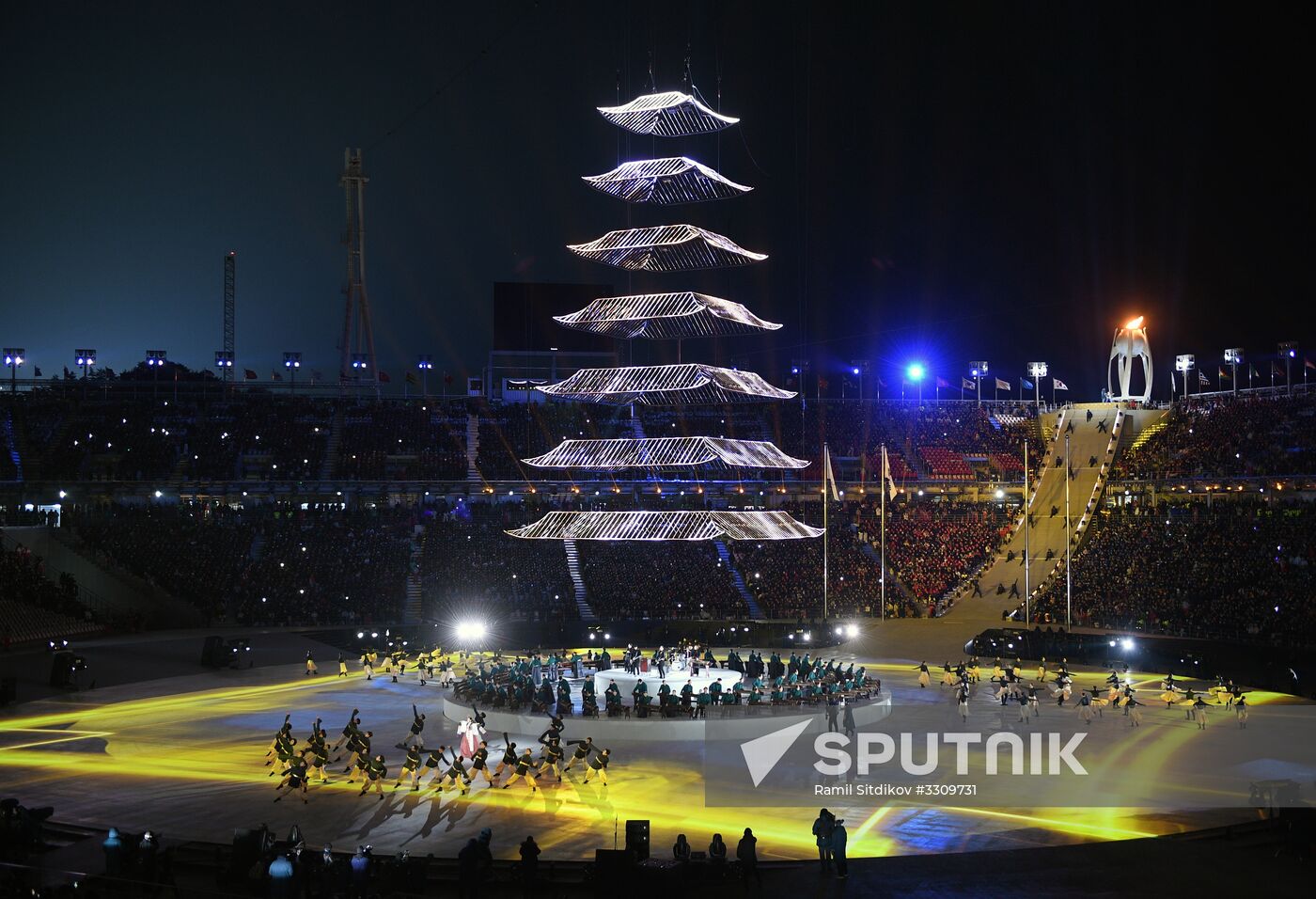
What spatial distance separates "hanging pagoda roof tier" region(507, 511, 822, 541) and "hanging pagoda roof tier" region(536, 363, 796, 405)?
13.2 ft

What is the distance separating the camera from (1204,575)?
52719 millimetres

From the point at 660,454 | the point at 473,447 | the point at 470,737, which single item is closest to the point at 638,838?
the point at 470,737

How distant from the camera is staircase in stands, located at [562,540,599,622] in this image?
58562 millimetres

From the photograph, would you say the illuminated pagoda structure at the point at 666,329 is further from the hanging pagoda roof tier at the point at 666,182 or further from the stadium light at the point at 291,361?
the stadium light at the point at 291,361

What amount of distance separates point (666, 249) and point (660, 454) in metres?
7.26

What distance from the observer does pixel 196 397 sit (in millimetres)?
76500

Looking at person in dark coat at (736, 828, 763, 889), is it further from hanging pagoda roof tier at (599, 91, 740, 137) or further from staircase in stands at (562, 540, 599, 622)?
staircase in stands at (562, 540, 599, 622)

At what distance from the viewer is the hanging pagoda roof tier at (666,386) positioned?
37.4 meters

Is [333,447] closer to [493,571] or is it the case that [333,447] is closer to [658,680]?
[493,571]

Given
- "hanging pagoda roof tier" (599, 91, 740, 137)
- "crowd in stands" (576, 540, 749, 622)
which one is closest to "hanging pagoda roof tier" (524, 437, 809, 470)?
"hanging pagoda roof tier" (599, 91, 740, 137)

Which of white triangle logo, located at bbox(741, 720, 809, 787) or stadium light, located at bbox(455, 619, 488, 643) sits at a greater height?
stadium light, located at bbox(455, 619, 488, 643)

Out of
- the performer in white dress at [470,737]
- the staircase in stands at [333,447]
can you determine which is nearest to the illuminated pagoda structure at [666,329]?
the performer in white dress at [470,737]

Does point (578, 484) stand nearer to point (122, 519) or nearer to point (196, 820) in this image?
point (122, 519)

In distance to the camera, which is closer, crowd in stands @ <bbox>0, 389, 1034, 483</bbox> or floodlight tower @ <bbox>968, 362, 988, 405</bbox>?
crowd in stands @ <bbox>0, 389, 1034, 483</bbox>
